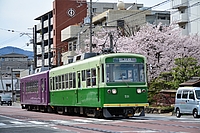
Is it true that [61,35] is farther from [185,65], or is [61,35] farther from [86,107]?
[86,107]

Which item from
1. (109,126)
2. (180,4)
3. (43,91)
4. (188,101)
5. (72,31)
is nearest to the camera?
(109,126)

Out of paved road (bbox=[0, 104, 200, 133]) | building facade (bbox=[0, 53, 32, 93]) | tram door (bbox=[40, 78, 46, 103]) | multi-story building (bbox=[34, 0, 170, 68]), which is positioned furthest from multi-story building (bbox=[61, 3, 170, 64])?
paved road (bbox=[0, 104, 200, 133])

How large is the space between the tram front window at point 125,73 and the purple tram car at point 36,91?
10.8m

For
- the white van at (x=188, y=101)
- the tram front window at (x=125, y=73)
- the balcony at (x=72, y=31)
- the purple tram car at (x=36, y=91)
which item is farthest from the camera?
the balcony at (x=72, y=31)

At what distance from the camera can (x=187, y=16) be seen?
51781 millimetres

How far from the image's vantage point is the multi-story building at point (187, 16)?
5006 cm

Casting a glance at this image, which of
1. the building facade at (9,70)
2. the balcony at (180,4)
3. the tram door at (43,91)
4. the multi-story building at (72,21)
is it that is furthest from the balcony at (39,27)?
the tram door at (43,91)

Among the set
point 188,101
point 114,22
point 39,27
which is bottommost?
point 188,101

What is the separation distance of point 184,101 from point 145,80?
4755 mm

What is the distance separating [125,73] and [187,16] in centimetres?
3175

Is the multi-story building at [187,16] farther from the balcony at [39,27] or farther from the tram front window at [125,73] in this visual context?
the balcony at [39,27]

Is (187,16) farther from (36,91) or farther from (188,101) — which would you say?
(188,101)

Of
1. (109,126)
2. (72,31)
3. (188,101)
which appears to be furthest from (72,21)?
(109,126)

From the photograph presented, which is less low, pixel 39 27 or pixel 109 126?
pixel 39 27
